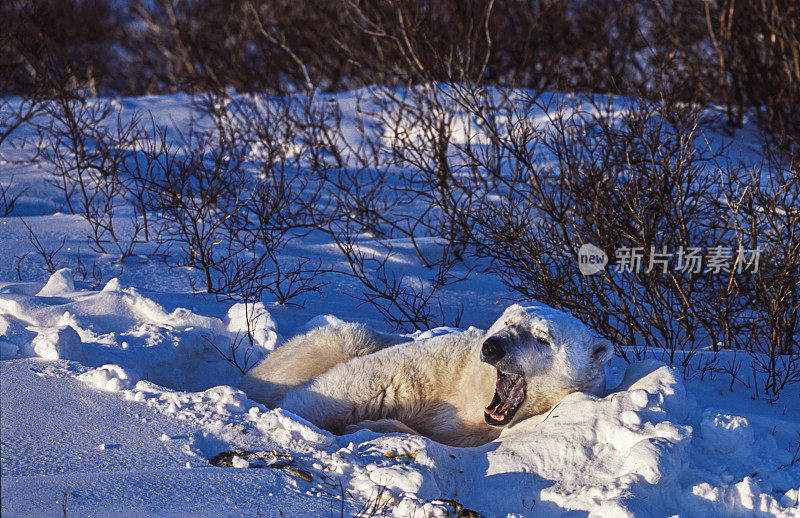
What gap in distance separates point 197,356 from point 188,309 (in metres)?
0.45

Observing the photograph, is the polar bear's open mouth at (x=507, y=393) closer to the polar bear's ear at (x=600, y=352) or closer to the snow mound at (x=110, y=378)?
the polar bear's ear at (x=600, y=352)

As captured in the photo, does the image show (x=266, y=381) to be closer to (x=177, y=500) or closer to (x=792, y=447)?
(x=177, y=500)

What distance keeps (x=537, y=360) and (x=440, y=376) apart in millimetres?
506

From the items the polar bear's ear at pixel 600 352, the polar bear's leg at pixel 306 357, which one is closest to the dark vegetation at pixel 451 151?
the polar bear's leg at pixel 306 357

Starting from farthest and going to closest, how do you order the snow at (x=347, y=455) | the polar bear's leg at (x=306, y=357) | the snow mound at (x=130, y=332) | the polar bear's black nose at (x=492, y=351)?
the polar bear's leg at (x=306, y=357)
the snow mound at (x=130, y=332)
the polar bear's black nose at (x=492, y=351)
the snow at (x=347, y=455)

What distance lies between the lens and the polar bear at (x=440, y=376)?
2.74m

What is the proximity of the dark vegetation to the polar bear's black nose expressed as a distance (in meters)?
1.38

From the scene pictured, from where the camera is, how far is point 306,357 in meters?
3.32

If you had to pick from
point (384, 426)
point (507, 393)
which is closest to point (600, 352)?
point (507, 393)

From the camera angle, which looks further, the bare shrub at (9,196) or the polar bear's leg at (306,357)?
the bare shrub at (9,196)

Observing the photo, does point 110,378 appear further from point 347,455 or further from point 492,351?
point 492,351

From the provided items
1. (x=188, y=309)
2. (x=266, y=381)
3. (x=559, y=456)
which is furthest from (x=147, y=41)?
(x=559, y=456)

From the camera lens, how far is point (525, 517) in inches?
86.0

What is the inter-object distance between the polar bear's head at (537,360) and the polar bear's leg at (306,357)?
2.61ft
